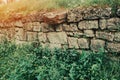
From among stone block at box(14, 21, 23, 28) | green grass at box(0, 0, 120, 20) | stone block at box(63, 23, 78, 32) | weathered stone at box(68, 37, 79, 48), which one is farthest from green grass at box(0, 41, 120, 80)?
green grass at box(0, 0, 120, 20)

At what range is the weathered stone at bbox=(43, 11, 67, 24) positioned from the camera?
5.19m

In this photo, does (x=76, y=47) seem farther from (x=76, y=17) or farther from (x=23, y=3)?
(x=23, y=3)

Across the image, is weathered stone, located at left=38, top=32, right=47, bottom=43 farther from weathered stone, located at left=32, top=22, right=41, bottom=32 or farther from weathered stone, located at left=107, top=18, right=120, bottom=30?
weathered stone, located at left=107, top=18, right=120, bottom=30

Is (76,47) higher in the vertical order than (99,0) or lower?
lower

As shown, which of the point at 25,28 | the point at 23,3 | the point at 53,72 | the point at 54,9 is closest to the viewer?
the point at 53,72

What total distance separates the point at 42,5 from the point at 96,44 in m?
2.06

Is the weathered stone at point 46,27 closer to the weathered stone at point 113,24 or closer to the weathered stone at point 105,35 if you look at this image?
the weathered stone at point 105,35

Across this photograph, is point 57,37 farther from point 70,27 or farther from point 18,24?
point 18,24

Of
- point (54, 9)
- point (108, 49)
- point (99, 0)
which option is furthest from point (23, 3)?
point (108, 49)

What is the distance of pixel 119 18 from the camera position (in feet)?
14.1

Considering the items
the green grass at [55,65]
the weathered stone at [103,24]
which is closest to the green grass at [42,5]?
the weathered stone at [103,24]

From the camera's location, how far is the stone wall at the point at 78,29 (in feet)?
14.5

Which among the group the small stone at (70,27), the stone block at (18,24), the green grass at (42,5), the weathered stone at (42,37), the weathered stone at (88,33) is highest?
the green grass at (42,5)

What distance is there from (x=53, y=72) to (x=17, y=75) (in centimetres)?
80
